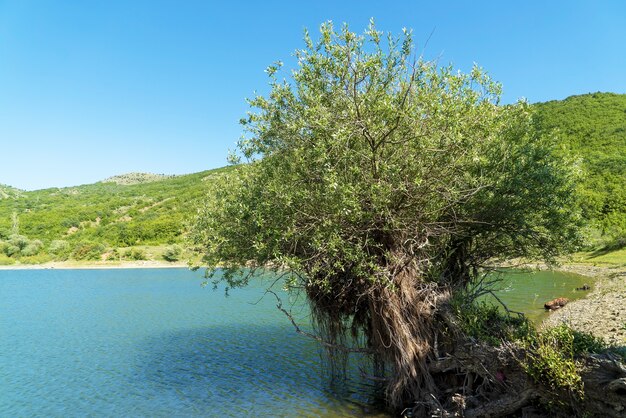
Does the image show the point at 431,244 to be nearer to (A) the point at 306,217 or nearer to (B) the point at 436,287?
(B) the point at 436,287

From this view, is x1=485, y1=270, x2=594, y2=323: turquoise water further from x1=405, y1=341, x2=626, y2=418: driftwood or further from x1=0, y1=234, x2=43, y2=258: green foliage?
x1=0, y1=234, x2=43, y2=258: green foliage

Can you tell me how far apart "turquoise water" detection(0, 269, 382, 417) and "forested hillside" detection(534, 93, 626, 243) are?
4468 centimetres

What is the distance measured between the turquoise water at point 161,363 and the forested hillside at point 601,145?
4468cm

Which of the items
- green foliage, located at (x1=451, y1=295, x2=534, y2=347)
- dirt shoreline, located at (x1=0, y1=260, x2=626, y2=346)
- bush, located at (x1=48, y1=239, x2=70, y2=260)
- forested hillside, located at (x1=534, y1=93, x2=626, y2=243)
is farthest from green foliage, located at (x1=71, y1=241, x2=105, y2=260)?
green foliage, located at (x1=451, y1=295, x2=534, y2=347)

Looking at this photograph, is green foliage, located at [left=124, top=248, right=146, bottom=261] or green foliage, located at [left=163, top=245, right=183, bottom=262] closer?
green foliage, located at [left=163, top=245, right=183, bottom=262]

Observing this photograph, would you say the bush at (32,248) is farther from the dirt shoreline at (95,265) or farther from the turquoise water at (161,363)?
the turquoise water at (161,363)

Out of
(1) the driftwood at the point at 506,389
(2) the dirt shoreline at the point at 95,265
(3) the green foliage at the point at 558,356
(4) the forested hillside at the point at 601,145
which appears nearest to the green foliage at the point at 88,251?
(2) the dirt shoreline at the point at 95,265

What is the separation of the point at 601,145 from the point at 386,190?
11110 cm

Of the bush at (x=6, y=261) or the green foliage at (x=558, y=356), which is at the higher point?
the bush at (x=6, y=261)

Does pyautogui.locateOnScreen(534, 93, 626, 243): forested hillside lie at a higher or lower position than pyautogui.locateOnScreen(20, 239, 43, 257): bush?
higher

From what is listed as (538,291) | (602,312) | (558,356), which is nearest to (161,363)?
(558,356)

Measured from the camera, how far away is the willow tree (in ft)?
47.0

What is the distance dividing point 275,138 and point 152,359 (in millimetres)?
16789

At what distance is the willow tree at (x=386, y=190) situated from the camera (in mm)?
14312
